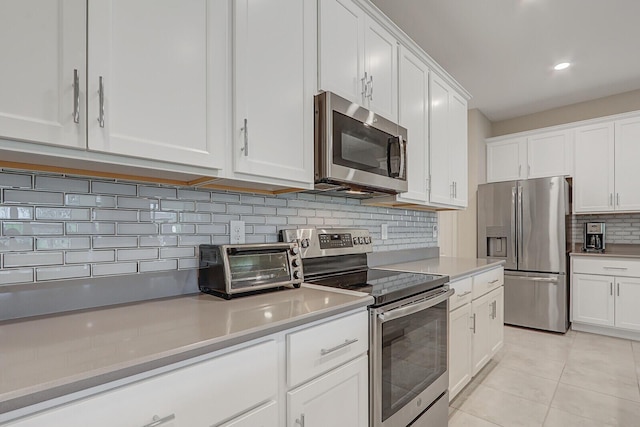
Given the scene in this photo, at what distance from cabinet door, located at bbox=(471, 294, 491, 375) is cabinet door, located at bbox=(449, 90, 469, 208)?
85cm

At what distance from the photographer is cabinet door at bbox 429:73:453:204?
2582mm

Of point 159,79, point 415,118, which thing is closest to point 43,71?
point 159,79

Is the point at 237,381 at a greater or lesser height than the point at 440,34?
lesser

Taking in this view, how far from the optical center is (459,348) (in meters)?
→ 2.16

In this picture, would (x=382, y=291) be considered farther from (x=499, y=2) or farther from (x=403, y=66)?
(x=499, y=2)

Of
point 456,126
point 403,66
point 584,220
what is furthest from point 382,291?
point 584,220

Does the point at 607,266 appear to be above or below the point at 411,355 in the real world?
above

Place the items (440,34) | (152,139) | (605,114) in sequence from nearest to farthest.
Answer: (152,139), (440,34), (605,114)

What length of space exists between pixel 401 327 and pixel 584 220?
4.05 m

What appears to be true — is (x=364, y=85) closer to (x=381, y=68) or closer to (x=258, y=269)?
(x=381, y=68)

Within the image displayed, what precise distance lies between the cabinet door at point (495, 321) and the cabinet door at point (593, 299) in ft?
5.25

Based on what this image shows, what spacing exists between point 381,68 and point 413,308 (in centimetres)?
142

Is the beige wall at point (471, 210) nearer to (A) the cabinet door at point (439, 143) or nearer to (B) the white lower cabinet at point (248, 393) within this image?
(A) the cabinet door at point (439, 143)

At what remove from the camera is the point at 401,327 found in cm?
156
